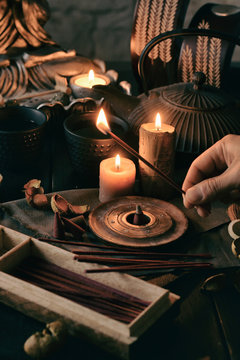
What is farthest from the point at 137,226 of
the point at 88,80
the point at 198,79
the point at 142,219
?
the point at 88,80

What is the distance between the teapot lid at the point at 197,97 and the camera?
1.37 metres

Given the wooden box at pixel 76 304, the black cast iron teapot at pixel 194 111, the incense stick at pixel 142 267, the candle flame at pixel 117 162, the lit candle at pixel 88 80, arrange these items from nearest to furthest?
the wooden box at pixel 76 304, the incense stick at pixel 142 267, the candle flame at pixel 117 162, the black cast iron teapot at pixel 194 111, the lit candle at pixel 88 80

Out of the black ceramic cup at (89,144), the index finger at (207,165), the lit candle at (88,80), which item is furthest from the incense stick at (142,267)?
the lit candle at (88,80)

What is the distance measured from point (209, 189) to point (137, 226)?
0.20m

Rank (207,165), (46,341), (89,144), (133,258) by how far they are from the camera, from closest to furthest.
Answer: (46,341)
(133,258)
(207,165)
(89,144)

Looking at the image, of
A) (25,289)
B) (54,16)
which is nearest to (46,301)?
(25,289)

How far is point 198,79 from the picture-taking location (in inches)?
54.6

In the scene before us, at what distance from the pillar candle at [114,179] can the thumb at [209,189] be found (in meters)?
0.23

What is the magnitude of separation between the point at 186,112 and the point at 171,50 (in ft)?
1.60

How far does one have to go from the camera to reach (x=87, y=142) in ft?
4.25

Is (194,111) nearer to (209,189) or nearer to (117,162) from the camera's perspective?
(117,162)

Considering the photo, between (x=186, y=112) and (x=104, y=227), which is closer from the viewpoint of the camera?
(x=104, y=227)

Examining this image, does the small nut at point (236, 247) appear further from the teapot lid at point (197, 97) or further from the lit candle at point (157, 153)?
the teapot lid at point (197, 97)

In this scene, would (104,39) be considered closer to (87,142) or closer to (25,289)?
(87,142)
